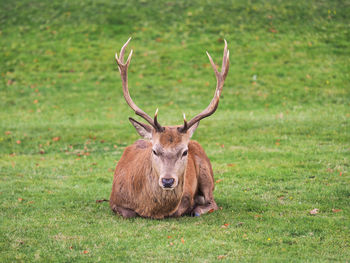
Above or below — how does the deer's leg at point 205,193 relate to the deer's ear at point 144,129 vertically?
below

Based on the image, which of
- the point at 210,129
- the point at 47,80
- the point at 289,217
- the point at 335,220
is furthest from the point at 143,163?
the point at 47,80

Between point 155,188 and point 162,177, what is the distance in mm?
540

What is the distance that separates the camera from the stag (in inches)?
273

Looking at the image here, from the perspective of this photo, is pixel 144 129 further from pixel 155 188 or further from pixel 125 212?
pixel 125 212

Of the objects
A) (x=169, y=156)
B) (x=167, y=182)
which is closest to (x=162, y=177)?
(x=167, y=182)

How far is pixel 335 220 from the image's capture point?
281 inches

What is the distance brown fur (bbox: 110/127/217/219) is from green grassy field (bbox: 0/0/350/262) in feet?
0.90

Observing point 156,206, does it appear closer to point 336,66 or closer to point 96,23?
point 336,66

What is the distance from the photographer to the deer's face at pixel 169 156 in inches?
264

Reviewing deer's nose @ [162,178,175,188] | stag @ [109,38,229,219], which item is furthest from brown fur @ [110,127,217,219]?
deer's nose @ [162,178,175,188]

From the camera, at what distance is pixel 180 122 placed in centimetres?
1673

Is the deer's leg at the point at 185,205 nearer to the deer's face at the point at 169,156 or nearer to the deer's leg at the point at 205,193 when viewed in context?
the deer's leg at the point at 205,193

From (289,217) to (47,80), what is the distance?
1769 cm

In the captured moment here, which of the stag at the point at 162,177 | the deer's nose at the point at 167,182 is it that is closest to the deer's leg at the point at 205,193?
the stag at the point at 162,177
